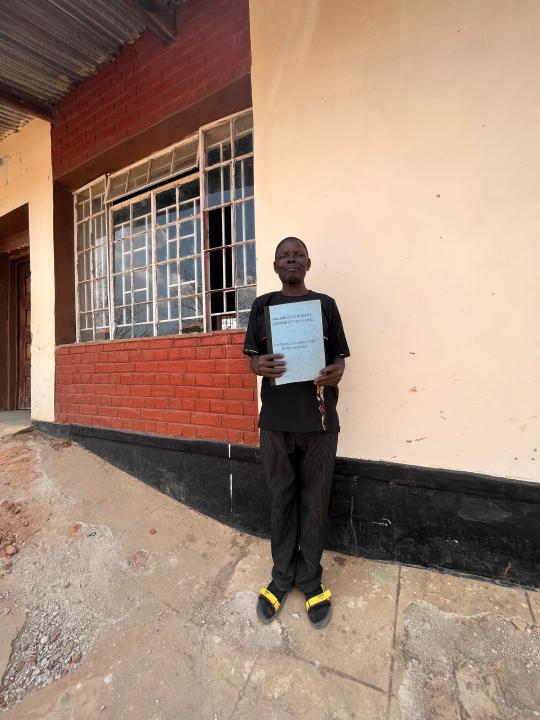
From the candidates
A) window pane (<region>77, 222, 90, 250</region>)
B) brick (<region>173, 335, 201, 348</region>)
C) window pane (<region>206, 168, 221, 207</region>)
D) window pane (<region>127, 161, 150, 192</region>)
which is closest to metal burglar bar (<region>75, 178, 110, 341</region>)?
window pane (<region>77, 222, 90, 250</region>)

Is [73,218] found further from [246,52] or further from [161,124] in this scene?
[246,52]

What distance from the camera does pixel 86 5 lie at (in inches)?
102

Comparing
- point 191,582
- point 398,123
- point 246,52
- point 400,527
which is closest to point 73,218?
point 246,52

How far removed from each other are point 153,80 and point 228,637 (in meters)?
4.07

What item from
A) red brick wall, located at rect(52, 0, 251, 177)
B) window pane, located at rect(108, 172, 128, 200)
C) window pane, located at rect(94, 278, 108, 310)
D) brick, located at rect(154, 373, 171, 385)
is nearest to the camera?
red brick wall, located at rect(52, 0, 251, 177)

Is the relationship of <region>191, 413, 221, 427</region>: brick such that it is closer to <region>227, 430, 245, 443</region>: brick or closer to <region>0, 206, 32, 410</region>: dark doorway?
<region>227, 430, 245, 443</region>: brick

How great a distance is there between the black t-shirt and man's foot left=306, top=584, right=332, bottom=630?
0.86m

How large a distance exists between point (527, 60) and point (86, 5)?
10.2ft

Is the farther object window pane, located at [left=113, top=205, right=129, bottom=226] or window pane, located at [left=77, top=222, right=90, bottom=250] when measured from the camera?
window pane, located at [left=77, top=222, right=90, bottom=250]

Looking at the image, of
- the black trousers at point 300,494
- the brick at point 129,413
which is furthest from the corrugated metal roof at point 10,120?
the black trousers at point 300,494

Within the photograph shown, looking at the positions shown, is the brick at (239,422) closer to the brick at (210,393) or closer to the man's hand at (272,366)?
the brick at (210,393)

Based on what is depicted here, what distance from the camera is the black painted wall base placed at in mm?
1779

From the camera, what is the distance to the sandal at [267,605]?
1727mm

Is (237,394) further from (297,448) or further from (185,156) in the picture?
(185,156)
